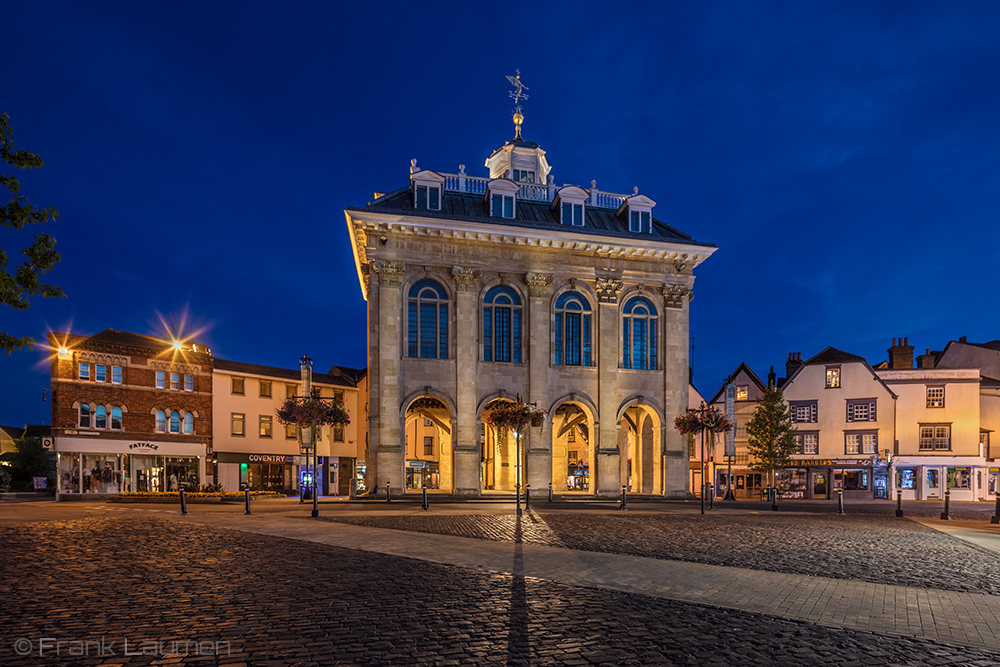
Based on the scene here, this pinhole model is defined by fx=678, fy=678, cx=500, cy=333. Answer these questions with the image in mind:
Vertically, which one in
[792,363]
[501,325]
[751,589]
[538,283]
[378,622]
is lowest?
[751,589]

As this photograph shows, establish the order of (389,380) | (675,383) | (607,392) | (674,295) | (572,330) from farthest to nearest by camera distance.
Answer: (674,295) < (675,383) < (572,330) < (607,392) < (389,380)

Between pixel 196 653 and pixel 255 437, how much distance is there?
49.1 metres

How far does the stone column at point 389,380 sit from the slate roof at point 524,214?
346 centimetres

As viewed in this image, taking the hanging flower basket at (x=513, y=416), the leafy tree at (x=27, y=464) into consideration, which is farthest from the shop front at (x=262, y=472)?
the hanging flower basket at (x=513, y=416)

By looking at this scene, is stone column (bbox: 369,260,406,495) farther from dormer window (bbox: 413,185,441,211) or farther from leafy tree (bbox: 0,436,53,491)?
leafy tree (bbox: 0,436,53,491)

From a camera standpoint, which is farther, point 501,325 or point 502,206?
point 502,206

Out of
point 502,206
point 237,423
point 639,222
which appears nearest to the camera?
point 502,206

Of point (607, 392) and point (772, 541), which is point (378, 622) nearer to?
point (772, 541)

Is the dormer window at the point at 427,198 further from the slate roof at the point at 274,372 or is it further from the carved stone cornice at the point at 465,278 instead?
the slate roof at the point at 274,372

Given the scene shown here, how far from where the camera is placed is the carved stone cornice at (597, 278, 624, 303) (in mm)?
37344

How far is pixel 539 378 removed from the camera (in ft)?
119

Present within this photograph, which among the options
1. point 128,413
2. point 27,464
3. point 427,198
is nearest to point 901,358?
point 427,198

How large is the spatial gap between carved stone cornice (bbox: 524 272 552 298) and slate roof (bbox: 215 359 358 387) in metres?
20.6

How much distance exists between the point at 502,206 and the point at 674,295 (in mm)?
10943
